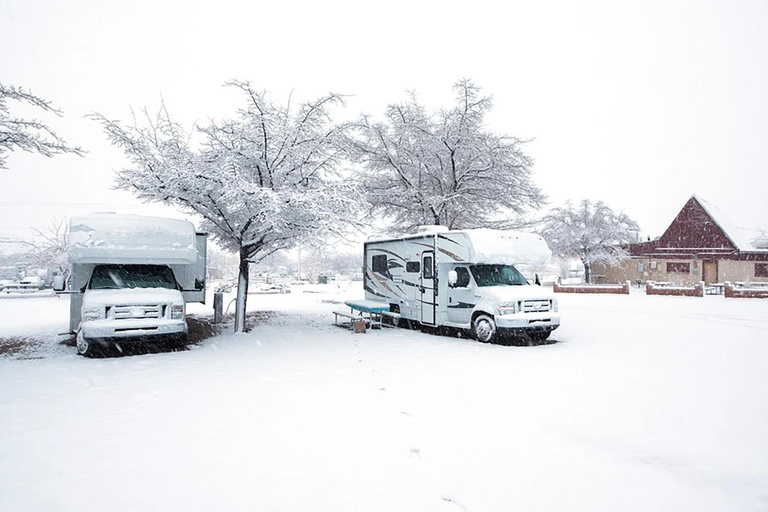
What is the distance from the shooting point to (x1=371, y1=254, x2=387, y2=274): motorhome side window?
15344mm

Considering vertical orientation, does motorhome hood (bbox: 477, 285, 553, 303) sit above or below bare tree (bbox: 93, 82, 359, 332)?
below

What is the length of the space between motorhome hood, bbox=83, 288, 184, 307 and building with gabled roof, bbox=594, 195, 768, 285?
128 feet

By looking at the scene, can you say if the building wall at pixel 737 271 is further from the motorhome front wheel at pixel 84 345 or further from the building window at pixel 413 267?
the motorhome front wheel at pixel 84 345

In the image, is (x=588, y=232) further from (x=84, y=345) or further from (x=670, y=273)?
(x=84, y=345)

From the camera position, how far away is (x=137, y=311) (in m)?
9.24

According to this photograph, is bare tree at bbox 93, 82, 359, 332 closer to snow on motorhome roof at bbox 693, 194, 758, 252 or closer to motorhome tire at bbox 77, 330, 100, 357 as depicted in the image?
motorhome tire at bbox 77, 330, 100, 357

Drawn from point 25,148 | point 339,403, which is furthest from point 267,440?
point 25,148

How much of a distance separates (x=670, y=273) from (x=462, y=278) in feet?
111

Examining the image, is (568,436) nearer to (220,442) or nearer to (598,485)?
(598,485)

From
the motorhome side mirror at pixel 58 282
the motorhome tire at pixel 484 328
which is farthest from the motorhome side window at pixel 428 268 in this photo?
the motorhome side mirror at pixel 58 282

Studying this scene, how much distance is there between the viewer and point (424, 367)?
855 centimetres

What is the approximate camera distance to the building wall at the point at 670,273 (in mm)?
36281

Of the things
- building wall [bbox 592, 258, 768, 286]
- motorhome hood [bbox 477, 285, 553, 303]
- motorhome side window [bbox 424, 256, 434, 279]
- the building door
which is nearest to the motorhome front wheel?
motorhome side window [bbox 424, 256, 434, 279]

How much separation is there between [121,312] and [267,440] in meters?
5.84
